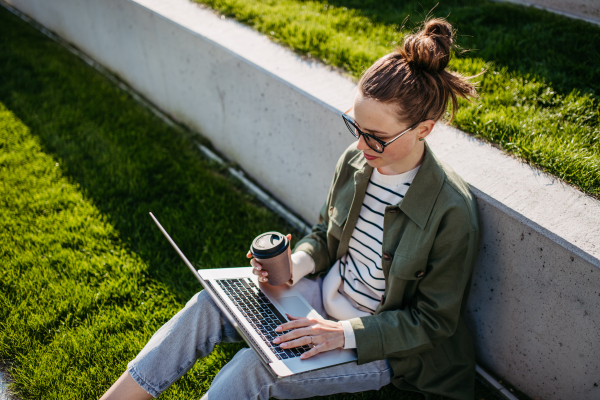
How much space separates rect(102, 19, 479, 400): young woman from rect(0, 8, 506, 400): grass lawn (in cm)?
53

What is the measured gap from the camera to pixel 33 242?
3475 millimetres

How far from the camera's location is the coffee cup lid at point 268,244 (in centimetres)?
209

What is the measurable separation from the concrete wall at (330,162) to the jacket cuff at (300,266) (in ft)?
3.04

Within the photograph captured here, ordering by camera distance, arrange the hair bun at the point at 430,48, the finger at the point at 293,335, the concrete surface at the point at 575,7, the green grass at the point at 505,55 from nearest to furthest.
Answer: the hair bun at the point at 430,48, the finger at the point at 293,335, the green grass at the point at 505,55, the concrete surface at the point at 575,7

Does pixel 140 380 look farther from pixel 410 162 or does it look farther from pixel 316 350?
pixel 410 162

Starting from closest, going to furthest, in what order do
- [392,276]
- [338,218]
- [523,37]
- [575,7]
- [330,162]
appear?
[392,276] → [338,218] → [330,162] → [523,37] → [575,7]

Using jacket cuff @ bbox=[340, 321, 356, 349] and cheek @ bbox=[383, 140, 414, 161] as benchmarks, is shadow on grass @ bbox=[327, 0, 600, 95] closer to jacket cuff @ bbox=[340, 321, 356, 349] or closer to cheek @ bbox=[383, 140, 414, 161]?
cheek @ bbox=[383, 140, 414, 161]

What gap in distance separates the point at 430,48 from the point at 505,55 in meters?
2.10

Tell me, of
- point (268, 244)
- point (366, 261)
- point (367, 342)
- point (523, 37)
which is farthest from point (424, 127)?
point (523, 37)

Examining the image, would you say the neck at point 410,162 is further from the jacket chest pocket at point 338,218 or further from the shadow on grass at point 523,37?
the shadow on grass at point 523,37

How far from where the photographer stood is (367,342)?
2049 millimetres

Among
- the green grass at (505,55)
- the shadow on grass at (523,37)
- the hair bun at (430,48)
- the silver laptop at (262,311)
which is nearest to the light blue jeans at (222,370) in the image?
the silver laptop at (262,311)

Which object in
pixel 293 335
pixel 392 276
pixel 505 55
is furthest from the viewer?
pixel 505 55

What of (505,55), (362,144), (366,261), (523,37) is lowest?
(366,261)
